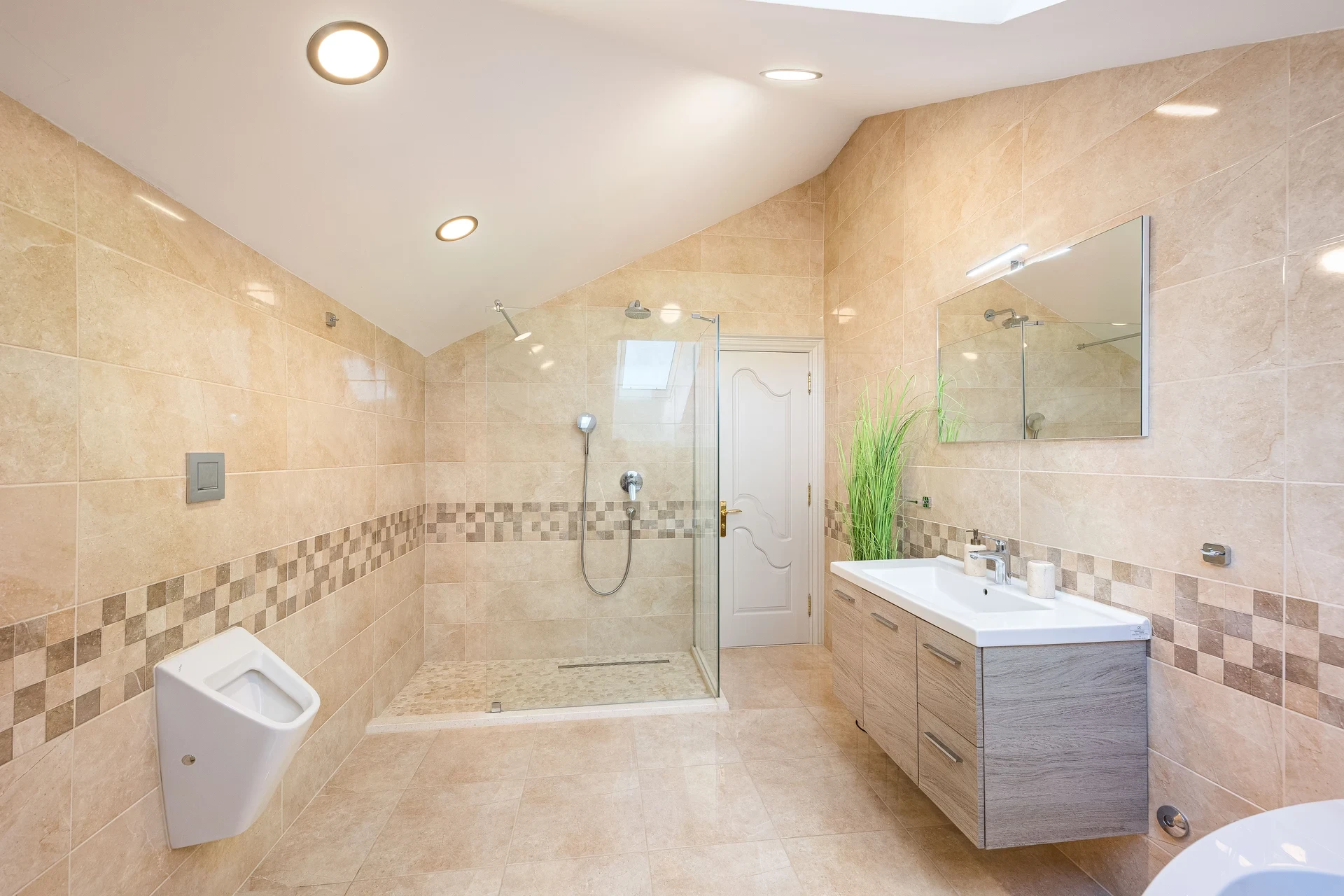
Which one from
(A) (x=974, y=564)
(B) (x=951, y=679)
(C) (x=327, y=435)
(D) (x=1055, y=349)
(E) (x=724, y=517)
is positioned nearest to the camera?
(B) (x=951, y=679)

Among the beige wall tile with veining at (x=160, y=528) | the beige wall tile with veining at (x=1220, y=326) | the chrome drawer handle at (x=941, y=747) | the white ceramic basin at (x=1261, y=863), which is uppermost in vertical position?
the beige wall tile with veining at (x=1220, y=326)

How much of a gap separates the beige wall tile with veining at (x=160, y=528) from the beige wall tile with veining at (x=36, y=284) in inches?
12.7

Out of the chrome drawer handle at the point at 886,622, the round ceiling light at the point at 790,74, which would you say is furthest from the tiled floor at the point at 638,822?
the round ceiling light at the point at 790,74

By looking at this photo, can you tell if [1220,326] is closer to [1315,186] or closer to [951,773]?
[1315,186]

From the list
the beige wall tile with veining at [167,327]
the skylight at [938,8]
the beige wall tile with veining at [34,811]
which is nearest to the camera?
the beige wall tile with veining at [34,811]

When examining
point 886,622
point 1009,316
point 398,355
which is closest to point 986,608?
point 886,622

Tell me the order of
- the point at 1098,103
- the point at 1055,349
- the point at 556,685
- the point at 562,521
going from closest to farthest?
the point at 1098,103 < the point at 1055,349 < the point at 556,685 < the point at 562,521

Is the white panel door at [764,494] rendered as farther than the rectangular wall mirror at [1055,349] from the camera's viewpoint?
Yes

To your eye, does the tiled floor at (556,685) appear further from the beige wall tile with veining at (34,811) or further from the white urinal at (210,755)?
the beige wall tile with veining at (34,811)

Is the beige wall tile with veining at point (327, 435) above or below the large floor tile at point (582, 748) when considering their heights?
above

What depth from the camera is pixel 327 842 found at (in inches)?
72.9

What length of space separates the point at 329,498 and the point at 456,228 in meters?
1.16

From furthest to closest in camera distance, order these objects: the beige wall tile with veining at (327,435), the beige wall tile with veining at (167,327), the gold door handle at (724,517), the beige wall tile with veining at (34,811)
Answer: the gold door handle at (724,517), the beige wall tile with veining at (327,435), the beige wall tile with veining at (167,327), the beige wall tile with veining at (34,811)

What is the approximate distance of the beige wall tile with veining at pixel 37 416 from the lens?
1.07m
